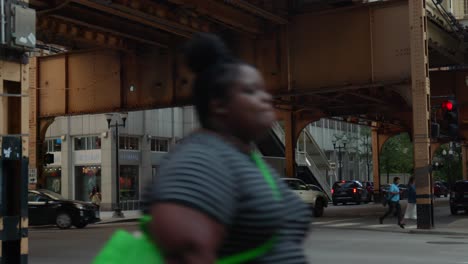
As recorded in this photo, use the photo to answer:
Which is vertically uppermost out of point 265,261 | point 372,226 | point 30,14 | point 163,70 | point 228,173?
point 163,70

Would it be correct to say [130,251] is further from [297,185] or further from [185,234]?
[297,185]

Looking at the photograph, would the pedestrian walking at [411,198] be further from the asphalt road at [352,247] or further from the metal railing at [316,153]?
the metal railing at [316,153]

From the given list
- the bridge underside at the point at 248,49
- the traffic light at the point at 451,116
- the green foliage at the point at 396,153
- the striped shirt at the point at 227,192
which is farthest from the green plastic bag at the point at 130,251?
the green foliage at the point at 396,153

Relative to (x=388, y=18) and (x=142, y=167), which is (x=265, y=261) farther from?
(x=142, y=167)

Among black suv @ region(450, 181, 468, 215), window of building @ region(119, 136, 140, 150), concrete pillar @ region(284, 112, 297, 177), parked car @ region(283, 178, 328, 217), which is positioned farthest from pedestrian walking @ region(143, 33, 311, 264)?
window of building @ region(119, 136, 140, 150)

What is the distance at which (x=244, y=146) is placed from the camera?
2146 millimetres

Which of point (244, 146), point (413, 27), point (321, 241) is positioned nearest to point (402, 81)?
point (413, 27)

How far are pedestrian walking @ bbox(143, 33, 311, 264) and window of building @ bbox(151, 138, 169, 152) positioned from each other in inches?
1501

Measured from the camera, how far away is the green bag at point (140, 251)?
188cm

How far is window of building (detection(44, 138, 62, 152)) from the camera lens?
39.0 metres

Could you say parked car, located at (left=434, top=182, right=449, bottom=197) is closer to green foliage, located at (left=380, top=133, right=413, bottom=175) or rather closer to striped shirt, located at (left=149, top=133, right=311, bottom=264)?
green foliage, located at (left=380, top=133, right=413, bottom=175)

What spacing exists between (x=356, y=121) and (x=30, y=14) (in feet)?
117

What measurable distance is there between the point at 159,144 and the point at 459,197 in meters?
18.5

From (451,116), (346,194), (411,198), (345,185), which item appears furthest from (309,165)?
(451,116)
